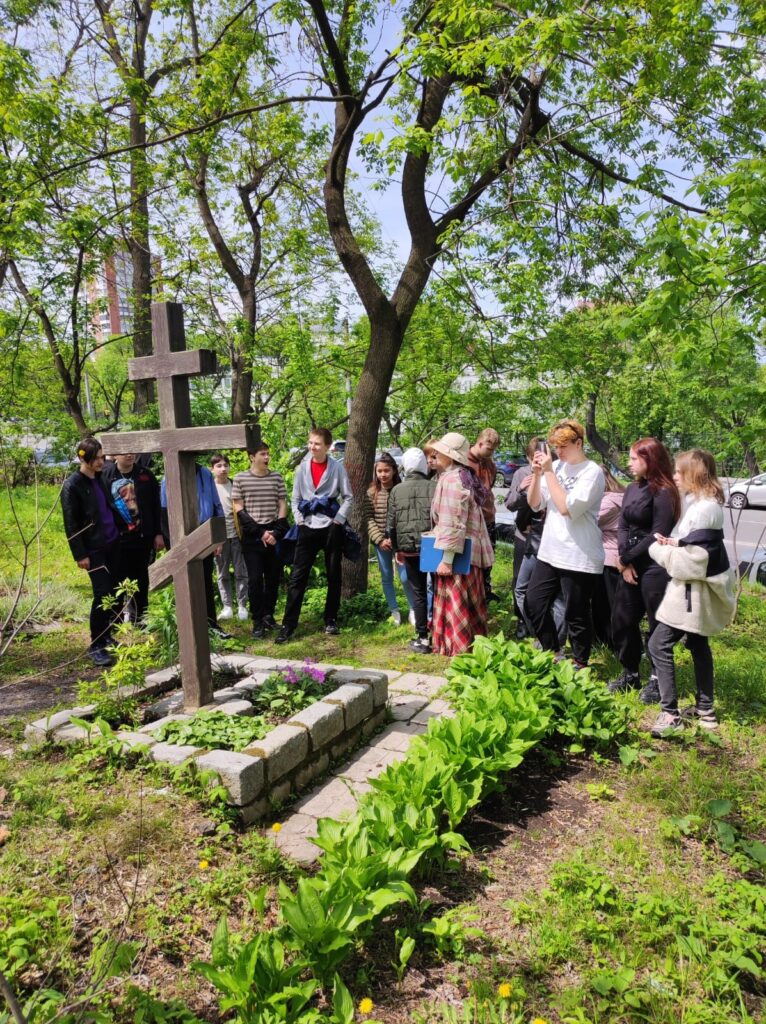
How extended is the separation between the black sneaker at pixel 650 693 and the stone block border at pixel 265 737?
1745 mm

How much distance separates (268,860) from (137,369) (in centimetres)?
277

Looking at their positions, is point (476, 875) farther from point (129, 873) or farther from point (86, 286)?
point (86, 286)

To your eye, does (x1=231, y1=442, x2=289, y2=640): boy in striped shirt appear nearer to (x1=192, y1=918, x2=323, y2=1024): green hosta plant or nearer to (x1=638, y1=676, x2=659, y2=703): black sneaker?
(x1=638, y1=676, x2=659, y2=703): black sneaker

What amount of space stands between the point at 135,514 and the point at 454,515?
288 cm

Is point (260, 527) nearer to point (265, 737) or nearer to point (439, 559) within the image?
point (439, 559)

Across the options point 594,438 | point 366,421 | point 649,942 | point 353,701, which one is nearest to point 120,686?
point 353,701

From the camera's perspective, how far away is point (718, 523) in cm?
383

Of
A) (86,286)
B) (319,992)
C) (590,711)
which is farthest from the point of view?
(86,286)

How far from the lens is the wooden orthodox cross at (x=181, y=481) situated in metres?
3.77

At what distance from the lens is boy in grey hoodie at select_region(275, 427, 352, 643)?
19.7 ft

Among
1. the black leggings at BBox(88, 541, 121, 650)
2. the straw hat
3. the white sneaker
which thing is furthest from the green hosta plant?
the straw hat

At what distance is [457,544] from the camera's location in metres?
5.24

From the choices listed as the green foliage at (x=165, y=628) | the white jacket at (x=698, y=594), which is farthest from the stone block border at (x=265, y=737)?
the white jacket at (x=698, y=594)

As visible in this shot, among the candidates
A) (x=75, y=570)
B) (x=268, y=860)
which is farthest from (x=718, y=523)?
(x=75, y=570)
